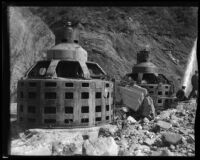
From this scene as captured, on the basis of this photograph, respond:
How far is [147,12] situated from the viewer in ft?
184

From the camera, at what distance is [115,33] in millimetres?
53188

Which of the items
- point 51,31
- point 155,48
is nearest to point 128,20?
point 155,48

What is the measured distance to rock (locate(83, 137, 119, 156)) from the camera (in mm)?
16612

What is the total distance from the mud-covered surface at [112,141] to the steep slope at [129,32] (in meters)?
27.1

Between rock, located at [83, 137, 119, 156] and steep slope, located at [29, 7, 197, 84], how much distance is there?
30942 millimetres

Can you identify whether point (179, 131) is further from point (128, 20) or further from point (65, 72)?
point (128, 20)

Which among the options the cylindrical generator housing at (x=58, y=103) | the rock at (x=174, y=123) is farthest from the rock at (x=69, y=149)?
the rock at (x=174, y=123)

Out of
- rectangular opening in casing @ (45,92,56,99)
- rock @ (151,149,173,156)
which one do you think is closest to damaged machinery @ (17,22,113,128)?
rectangular opening in casing @ (45,92,56,99)

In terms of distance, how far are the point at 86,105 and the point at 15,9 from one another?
105 ft

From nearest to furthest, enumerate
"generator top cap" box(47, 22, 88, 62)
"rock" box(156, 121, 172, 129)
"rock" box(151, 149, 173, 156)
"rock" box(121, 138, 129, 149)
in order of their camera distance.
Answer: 1. "rock" box(151, 149, 173, 156)
2. "rock" box(121, 138, 129, 149)
3. "rock" box(156, 121, 172, 129)
4. "generator top cap" box(47, 22, 88, 62)

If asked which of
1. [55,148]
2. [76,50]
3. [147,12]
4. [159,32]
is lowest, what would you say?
[55,148]

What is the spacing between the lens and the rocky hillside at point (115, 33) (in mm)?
46406

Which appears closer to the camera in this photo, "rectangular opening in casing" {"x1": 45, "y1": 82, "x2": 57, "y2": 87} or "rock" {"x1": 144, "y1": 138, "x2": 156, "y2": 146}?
"rock" {"x1": 144, "y1": 138, "x2": 156, "y2": 146}

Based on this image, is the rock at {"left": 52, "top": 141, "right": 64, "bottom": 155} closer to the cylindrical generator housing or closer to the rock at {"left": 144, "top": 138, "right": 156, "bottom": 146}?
the cylindrical generator housing
